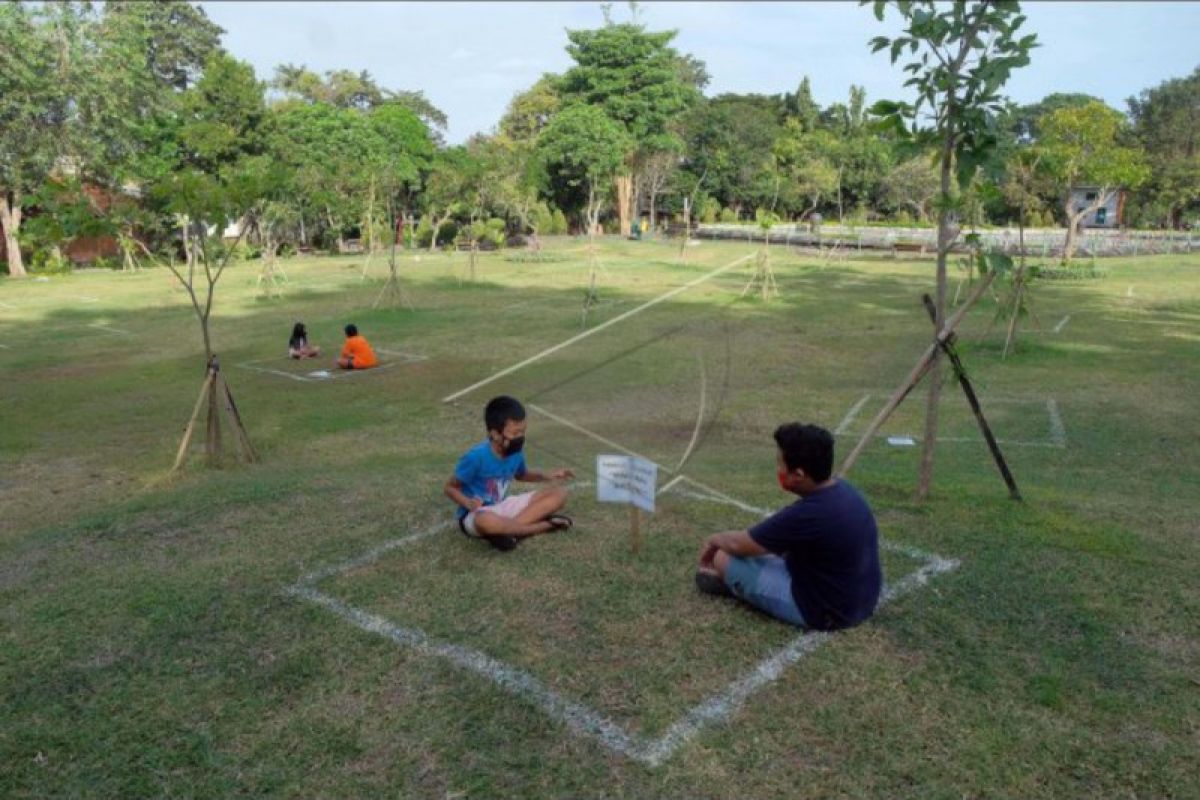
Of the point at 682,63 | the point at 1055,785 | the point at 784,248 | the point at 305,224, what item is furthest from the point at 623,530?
the point at 682,63

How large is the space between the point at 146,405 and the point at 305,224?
40.5 m

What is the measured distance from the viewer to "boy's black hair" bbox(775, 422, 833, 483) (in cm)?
461

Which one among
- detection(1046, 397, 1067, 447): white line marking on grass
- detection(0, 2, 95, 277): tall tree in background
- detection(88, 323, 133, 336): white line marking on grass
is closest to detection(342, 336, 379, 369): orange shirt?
A: detection(88, 323, 133, 336): white line marking on grass

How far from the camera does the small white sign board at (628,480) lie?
5.62 metres

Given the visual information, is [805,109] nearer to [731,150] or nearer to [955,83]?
[731,150]

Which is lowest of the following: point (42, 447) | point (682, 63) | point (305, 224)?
point (42, 447)

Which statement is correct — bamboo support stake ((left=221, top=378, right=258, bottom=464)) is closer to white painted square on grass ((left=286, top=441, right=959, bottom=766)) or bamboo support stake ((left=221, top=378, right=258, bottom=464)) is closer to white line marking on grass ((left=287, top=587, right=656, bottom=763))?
white painted square on grass ((left=286, top=441, right=959, bottom=766))

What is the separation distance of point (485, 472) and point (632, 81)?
185 feet

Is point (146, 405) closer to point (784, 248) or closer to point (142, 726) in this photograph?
point (142, 726)

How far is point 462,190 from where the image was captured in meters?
43.7

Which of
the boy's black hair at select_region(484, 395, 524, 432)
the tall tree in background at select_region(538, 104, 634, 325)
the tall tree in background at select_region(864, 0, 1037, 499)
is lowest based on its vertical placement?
the boy's black hair at select_region(484, 395, 524, 432)

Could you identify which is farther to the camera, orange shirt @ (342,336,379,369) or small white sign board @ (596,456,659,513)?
orange shirt @ (342,336,379,369)

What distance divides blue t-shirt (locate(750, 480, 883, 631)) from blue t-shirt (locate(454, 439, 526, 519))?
7.30 feet

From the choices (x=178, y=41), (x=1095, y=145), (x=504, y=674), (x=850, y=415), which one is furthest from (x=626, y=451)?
(x=178, y=41)
